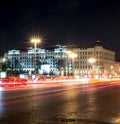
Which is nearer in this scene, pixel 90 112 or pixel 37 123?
pixel 37 123

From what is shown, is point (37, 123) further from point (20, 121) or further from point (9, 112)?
point (9, 112)

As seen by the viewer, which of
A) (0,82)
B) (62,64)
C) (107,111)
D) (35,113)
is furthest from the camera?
(62,64)

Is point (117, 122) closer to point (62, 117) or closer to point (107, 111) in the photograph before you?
point (62, 117)

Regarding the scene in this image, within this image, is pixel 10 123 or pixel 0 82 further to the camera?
pixel 0 82

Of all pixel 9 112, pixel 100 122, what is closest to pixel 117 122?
pixel 100 122

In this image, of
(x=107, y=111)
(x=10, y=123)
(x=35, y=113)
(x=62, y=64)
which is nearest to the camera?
(x=10, y=123)

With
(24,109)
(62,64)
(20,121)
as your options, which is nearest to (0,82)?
(24,109)

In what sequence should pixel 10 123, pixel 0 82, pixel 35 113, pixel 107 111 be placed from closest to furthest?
pixel 10 123 → pixel 35 113 → pixel 107 111 → pixel 0 82

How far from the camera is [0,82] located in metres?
50.2

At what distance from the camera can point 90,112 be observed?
16.5m

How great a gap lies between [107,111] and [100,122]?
3.71 m

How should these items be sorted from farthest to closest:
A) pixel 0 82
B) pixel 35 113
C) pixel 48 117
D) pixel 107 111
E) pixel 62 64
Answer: pixel 62 64 < pixel 0 82 < pixel 107 111 < pixel 35 113 < pixel 48 117

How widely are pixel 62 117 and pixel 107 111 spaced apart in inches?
122

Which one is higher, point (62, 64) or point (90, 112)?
point (62, 64)
